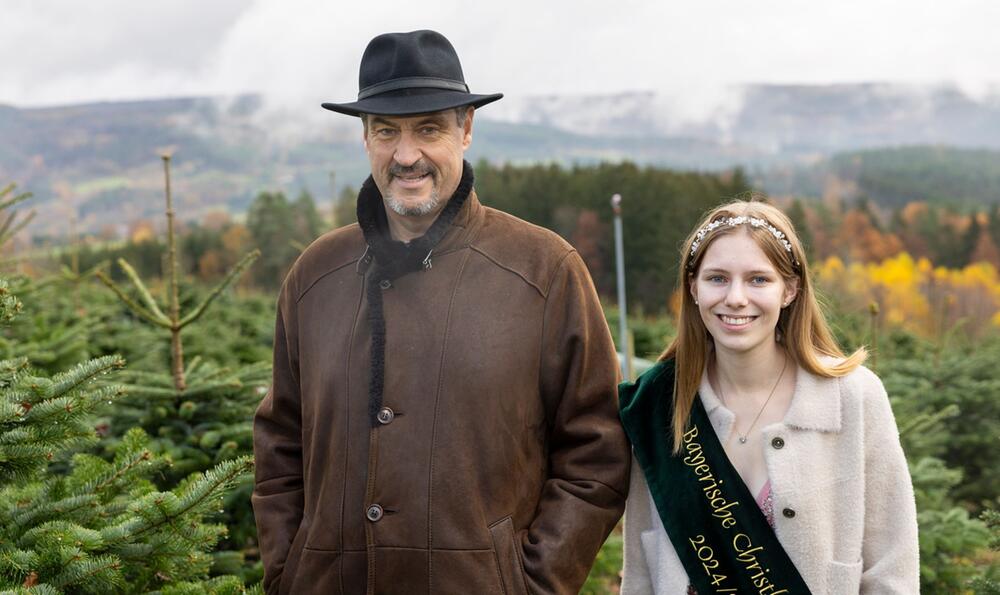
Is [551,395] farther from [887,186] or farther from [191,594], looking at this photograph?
[887,186]

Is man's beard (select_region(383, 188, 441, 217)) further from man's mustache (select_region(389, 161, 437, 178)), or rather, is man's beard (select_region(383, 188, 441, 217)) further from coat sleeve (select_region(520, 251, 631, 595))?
coat sleeve (select_region(520, 251, 631, 595))

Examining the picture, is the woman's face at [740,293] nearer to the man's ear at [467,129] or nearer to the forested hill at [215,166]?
the man's ear at [467,129]

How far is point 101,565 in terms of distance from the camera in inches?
104

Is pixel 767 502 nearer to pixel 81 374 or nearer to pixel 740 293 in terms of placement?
pixel 740 293

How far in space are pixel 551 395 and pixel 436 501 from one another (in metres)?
0.44

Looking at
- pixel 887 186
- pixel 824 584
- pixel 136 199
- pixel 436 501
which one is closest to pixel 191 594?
pixel 436 501

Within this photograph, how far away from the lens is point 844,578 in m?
2.51

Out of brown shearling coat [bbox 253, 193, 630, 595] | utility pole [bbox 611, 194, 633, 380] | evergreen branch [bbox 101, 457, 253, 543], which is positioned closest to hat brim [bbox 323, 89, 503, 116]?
brown shearling coat [bbox 253, 193, 630, 595]

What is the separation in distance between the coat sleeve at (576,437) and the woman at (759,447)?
7 cm

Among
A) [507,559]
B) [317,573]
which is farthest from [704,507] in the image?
[317,573]

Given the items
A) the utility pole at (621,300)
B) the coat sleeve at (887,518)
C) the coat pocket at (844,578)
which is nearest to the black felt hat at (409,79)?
the coat sleeve at (887,518)

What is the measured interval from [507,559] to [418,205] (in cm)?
102

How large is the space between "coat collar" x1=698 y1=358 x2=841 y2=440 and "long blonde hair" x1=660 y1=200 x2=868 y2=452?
0.03m

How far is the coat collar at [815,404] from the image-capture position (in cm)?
257
